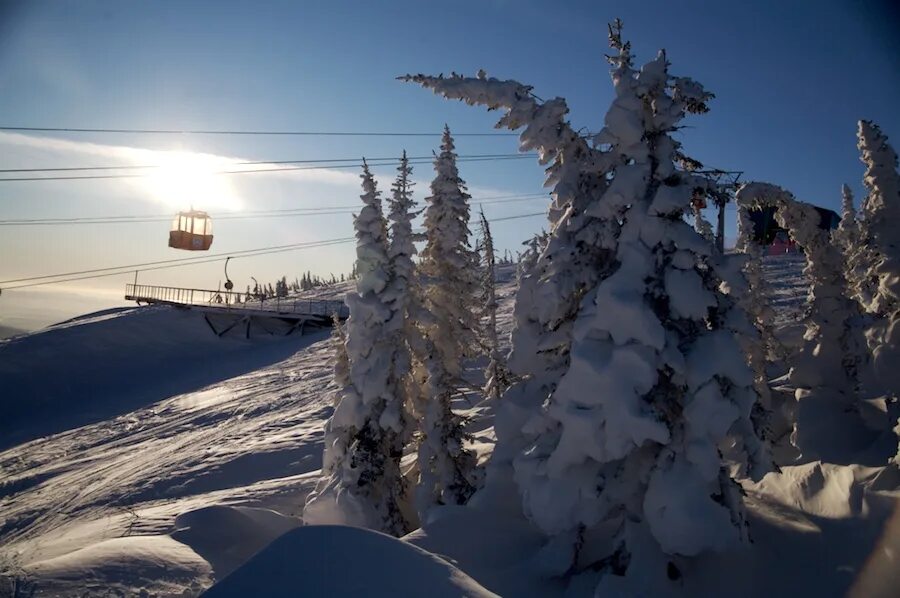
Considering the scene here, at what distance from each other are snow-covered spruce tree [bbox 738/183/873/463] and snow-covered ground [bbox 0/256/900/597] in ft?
8.43

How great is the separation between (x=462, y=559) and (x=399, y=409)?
7231mm

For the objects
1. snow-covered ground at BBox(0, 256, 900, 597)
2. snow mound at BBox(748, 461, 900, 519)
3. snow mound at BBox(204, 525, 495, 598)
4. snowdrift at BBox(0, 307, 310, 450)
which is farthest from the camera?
snowdrift at BBox(0, 307, 310, 450)

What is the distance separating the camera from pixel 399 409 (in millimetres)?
15867

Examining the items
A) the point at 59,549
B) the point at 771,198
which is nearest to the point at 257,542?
the point at 59,549

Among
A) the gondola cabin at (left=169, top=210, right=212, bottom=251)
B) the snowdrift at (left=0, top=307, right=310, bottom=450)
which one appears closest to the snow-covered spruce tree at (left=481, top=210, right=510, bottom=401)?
the gondola cabin at (left=169, top=210, right=212, bottom=251)

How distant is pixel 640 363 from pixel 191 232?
40.2 metres

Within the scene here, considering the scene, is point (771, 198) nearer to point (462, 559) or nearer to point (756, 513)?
point (756, 513)

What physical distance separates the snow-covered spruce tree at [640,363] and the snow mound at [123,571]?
619 centimetres

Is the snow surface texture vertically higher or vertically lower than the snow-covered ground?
higher

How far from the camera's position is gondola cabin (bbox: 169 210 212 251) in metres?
40.5

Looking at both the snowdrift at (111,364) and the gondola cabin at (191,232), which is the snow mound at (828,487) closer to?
the gondola cabin at (191,232)

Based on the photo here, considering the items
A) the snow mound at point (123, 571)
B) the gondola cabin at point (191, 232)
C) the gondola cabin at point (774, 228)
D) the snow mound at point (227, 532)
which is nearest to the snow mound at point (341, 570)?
the snow mound at point (123, 571)

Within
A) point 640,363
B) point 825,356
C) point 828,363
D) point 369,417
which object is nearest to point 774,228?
point 825,356

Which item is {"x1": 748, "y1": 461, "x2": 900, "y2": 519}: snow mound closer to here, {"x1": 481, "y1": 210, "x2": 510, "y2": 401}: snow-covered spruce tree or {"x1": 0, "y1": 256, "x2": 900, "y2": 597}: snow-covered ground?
{"x1": 0, "y1": 256, "x2": 900, "y2": 597}: snow-covered ground
